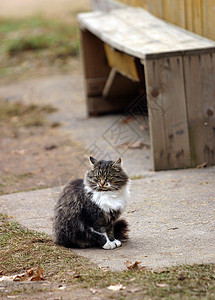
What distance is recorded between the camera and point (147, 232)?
469 cm

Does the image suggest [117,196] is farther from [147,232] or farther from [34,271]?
[34,271]

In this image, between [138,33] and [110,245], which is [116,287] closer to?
[110,245]

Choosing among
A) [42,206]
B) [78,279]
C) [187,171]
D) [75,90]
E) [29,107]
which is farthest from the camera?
[75,90]

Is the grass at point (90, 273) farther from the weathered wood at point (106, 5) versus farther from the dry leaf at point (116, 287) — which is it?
the weathered wood at point (106, 5)

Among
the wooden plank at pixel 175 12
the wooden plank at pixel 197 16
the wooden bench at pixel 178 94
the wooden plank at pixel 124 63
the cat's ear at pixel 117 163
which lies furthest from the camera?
the wooden plank at pixel 124 63

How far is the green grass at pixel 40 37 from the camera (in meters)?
16.0

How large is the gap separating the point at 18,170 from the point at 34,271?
3.73 meters

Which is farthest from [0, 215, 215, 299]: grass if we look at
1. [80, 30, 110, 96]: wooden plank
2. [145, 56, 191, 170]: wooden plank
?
[80, 30, 110, 96]: wooden plank

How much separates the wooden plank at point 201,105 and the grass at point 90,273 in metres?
2.58

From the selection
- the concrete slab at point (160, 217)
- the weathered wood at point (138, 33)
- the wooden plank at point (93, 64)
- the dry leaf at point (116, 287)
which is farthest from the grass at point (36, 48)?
the dry leaf at point (116, 287)

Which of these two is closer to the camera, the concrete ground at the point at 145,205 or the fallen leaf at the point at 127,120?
the concrete ground at the point at 145,205

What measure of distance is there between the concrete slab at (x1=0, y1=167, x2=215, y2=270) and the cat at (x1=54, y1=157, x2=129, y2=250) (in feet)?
0.40

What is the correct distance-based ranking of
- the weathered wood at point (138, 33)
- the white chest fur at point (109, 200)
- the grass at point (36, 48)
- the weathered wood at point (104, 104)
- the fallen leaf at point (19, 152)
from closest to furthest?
the white chest fur at point (109, 200), the weathered wood at point (138, 33), the fallen leaf at point (19, 152), the weathered wood at point (104, 104), the grass at point (36, 48)

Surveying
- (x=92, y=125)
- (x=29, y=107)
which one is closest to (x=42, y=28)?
(x=29, y=107)
